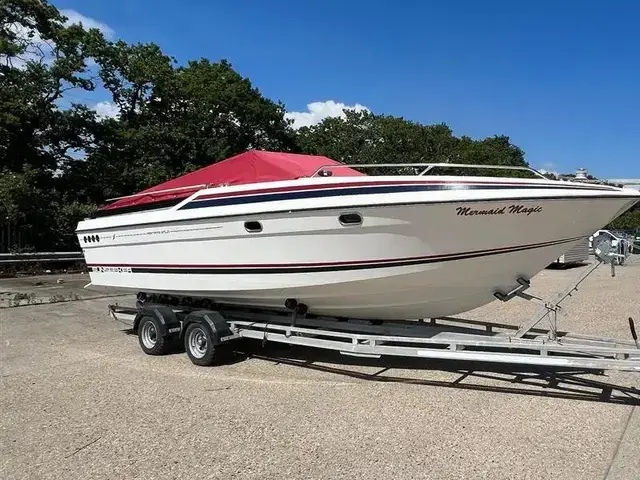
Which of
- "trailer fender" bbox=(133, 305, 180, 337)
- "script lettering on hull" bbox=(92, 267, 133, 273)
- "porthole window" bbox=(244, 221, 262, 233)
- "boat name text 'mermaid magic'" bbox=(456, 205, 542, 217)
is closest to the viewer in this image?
"boat name text 'mermaid magic'" bbox=(456, 205, 542, 217)

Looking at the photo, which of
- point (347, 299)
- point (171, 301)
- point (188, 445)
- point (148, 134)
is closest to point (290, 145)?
point (148, 134)

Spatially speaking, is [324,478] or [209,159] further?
[209,159]

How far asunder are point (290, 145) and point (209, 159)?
248 inches

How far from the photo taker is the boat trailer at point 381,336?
4859 millimetres

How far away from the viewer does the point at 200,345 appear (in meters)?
6.49

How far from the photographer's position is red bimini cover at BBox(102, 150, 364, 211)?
6.30 metres

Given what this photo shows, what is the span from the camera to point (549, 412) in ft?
15.3

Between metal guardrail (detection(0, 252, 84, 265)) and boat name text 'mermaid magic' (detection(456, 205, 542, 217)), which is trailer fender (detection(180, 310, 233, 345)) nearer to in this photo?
boat name text 'mermaid magic' (detection(456, 205, 542, 217))

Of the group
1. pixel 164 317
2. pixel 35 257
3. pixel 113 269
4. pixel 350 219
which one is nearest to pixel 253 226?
pixel 350 219

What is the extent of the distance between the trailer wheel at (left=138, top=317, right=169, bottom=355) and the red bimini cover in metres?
1.52

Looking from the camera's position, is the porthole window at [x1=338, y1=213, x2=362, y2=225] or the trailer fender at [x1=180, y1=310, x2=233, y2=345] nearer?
the porthole window at [x1=338, y1=213, x2=362, y2=225]

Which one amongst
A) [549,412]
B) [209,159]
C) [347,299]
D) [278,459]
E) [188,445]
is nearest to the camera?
[278,459]

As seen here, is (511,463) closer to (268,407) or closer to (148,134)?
(268,407)

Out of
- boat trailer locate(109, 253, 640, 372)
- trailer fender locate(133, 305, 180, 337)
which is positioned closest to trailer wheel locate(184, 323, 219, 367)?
boat trailer locate(109, 253, 640, 372)
